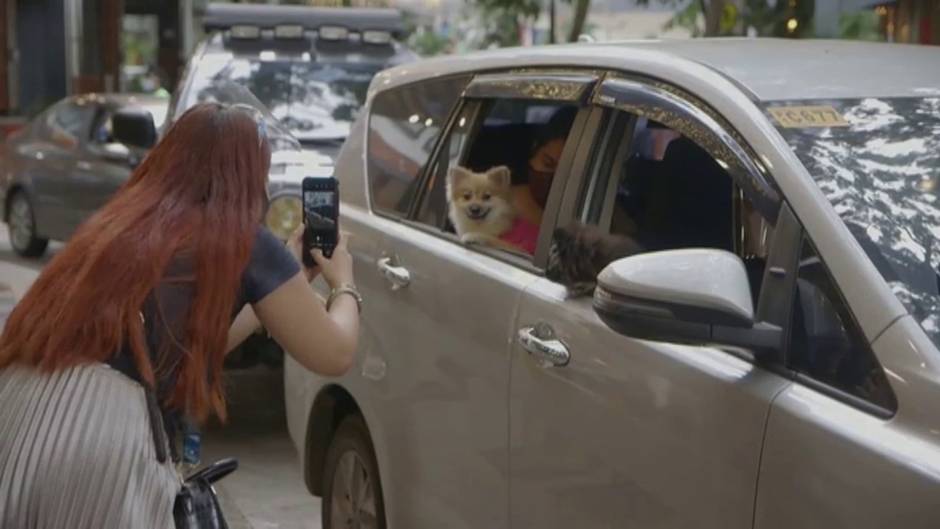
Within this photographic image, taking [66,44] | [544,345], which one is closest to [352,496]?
[544,345]

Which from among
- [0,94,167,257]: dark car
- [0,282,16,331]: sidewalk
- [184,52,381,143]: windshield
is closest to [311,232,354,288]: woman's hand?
[184,52,381,143]: windshield

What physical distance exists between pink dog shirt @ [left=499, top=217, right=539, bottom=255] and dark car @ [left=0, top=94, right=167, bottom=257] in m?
8.81

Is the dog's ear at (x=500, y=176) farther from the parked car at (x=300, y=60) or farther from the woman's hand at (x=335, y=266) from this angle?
the parked car at (x=300, y=60)

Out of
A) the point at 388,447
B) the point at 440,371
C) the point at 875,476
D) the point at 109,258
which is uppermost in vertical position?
the point at 109,258

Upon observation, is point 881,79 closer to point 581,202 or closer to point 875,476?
point 581,202

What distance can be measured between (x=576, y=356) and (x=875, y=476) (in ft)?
3.52

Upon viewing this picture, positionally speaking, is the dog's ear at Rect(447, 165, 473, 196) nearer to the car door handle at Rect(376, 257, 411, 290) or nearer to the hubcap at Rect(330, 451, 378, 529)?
the car door handle at Rect(376, 257, 411, 290)

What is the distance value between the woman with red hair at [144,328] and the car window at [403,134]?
1840 mm

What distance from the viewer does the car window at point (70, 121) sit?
563 inches

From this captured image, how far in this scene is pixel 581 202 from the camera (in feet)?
12.7

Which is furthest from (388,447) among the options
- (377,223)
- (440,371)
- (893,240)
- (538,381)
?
(893,240)

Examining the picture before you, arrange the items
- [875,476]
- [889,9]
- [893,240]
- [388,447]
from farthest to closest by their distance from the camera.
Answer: [889,9]
[388,447]
[893,240]
[875,476]

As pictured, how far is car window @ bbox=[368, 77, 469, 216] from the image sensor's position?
510 centimetres

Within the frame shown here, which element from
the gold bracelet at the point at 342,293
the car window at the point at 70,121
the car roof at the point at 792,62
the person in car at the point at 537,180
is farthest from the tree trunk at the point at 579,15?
the gold bracelet at the point at 342,293
